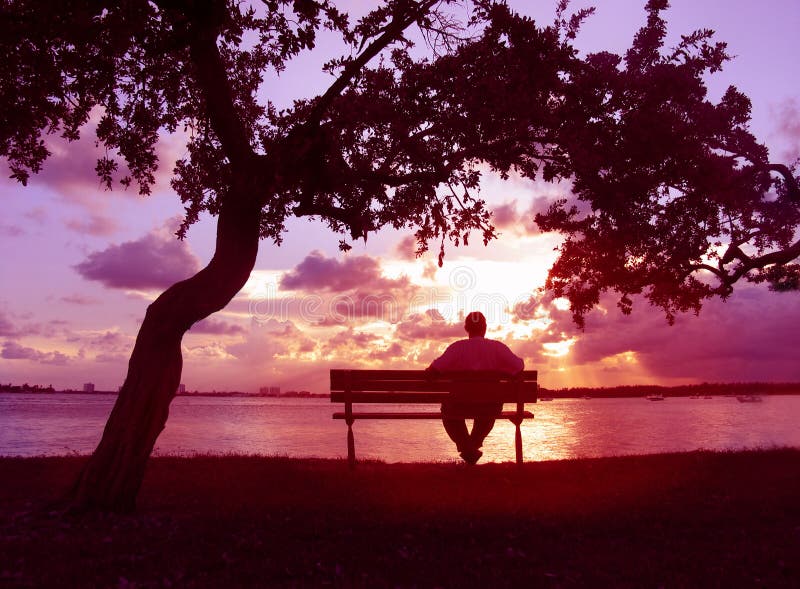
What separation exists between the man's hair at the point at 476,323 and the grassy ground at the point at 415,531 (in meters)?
2.35

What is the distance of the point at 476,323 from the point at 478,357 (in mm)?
578

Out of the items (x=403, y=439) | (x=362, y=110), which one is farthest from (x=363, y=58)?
(x=403, y=439)

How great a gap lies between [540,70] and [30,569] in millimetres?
9614

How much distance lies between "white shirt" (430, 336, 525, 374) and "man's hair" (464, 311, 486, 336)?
6.4 inches

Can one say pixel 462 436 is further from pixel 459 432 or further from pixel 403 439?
pixel 403 439

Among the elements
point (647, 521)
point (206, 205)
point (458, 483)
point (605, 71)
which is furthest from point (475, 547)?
point (605, 71)

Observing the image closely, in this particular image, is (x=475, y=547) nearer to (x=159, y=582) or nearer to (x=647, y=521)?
(x=647, y=521)

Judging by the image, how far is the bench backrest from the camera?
1076 cm

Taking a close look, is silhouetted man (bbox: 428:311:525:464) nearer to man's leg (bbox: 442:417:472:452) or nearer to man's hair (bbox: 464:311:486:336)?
man's hair (bbox: 464:311:486:336)

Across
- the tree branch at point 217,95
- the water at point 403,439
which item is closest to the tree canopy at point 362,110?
the tree branch at point 217,95

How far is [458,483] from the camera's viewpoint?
10.3 m

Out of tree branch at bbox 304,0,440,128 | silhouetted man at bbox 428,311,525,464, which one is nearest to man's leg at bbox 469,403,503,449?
silhouetted man at bbox 428,311,525,464

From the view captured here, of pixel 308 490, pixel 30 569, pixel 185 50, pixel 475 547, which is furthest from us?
pixel 185 50

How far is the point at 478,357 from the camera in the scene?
10.9 meters
